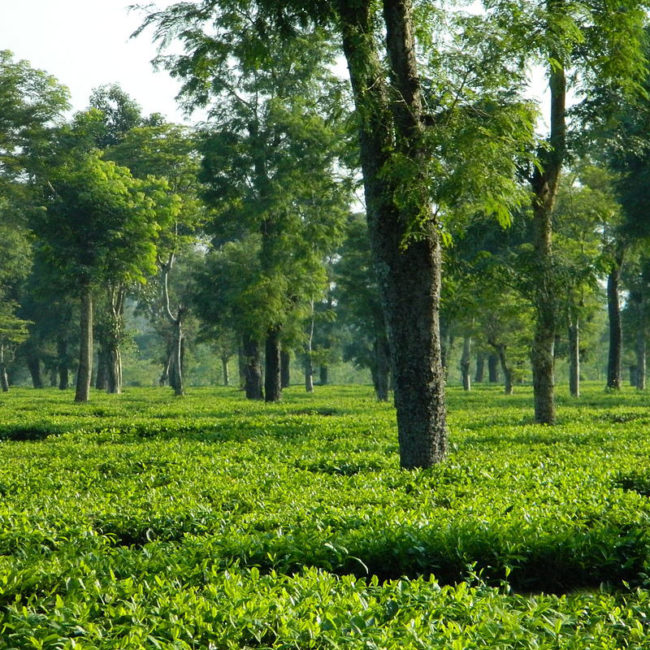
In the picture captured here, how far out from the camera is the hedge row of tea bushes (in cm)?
438

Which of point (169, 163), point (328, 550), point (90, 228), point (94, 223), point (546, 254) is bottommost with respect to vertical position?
point (328, 550)

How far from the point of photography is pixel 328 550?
19.5ft

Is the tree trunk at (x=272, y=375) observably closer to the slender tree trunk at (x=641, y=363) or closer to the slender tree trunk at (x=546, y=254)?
the slender tree trunk at (x=546, y=254)

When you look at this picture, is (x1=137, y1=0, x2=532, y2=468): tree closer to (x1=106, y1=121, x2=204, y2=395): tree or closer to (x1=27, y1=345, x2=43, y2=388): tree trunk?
(x1=106, y1=121, x2=204, y2=395): tree

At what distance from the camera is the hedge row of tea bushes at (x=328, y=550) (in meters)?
4.38

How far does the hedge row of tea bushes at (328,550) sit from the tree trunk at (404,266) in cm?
85

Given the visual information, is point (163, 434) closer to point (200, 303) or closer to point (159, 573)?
point (159, 573)

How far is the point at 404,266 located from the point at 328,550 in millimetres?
5248

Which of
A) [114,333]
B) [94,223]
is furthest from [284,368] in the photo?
[94,223]

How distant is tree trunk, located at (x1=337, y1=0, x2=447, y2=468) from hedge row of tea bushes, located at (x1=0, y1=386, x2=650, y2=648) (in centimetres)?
85

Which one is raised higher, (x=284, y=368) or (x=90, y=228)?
(x=90, y=228)

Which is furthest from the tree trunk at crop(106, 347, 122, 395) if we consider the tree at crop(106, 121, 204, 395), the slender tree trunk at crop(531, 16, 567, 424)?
the slender tree trunk at crop(531, 16, 567, 424)

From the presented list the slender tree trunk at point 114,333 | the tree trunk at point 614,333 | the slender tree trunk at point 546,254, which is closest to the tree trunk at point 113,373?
the slender tree trunk at point 114,333

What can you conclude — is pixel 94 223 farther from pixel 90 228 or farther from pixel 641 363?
pixel 641 363
